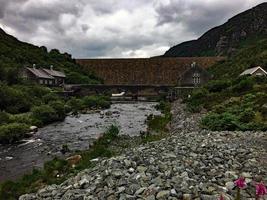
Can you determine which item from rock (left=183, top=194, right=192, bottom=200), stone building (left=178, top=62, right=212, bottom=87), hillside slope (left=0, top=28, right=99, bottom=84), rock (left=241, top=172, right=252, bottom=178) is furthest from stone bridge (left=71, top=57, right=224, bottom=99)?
Answer: rock (left=183, top=194, right=192, bottom=200)

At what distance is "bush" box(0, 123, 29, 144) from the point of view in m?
32.1

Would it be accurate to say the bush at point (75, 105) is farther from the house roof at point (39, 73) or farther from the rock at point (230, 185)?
the rock at point (230, 185)

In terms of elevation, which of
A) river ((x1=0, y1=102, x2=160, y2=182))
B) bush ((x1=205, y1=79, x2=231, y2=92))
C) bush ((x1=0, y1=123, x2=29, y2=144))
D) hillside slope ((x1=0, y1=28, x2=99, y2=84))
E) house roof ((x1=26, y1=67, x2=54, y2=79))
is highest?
hillside slope ((x1=0, y1=28, x2=99, y2=84))

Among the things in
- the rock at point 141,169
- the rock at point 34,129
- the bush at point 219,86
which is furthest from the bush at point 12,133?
the bush at point 219,86

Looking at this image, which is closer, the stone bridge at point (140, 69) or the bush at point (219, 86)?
the bush at point (219, 86)

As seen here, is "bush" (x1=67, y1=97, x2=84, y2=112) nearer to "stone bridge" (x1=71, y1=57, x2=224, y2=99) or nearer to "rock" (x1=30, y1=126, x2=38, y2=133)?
"rock" (x1=30, y1=126, x2=38, y2=133)

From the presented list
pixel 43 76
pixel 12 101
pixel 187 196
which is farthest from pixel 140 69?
pixel 187 196

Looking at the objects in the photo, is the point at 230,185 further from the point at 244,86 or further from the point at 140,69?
the point at 140,69

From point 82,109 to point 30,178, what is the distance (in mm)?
44716

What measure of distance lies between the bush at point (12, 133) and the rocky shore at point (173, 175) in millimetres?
18966

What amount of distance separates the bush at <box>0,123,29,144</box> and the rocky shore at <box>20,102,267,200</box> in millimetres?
18966

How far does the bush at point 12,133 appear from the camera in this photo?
105ft

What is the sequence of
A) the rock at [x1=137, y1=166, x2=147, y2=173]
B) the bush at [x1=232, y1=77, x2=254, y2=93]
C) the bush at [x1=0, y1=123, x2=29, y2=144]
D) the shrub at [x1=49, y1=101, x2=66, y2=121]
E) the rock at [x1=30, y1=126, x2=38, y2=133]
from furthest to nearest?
the shrub at [x1=49, y1=101, x2=66, y2=121]
the bush at [x1=232, y1=77, x2=254, y2=93]
the rock at [x1=30, y1=126, x2=38, y2=133]
the bush at [x1=0, y1=123, x2=29, y2=144]
the rock at [x1=137, y1=166, x2=147, y2=173]

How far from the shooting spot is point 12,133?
32.8m
